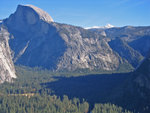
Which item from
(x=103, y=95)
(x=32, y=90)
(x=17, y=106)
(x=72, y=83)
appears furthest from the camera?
(x=72, y=83)

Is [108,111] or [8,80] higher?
[8,80]

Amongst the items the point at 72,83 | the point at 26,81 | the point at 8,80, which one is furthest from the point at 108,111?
the point at 8,80

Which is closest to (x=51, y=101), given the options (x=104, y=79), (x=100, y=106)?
(x=100, y=106)

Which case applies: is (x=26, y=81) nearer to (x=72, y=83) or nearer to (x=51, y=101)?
(x=72, y=83)

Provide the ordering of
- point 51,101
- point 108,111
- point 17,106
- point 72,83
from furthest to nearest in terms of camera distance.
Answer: point 72,83, point 51,101, point 17,106, point 108,111

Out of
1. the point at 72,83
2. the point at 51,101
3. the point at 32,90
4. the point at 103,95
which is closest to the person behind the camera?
the point at 51,101

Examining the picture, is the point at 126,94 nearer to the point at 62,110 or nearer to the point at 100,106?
the point at 100,106

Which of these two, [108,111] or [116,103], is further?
[116,103]

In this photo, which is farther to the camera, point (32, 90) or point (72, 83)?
point (72, 83)

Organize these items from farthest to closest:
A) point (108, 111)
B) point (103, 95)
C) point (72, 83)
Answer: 1. point (72, 83)
2. point (103, 95)
3. point (108, 111)
